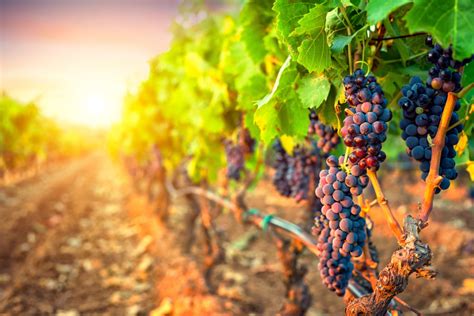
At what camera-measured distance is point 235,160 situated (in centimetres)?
454

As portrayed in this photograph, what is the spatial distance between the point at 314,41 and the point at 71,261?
8.74 meters

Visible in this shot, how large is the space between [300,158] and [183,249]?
5703 mm

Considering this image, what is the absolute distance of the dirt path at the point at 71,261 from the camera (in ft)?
22.5

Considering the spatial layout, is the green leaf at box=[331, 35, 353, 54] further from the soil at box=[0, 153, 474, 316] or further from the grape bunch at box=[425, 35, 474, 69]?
the soil at box=[0, 153, 474, 316]

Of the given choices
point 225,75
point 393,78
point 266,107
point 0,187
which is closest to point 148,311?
point 225,75

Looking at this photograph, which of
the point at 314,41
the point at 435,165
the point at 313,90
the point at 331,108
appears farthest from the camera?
the point at 331,108

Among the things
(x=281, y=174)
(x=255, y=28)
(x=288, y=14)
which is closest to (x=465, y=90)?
(x=288, y=14)

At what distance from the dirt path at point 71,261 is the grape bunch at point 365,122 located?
18.7ft

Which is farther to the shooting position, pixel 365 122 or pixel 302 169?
pixel 302 169

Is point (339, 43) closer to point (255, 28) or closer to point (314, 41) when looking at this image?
point (314, 41)

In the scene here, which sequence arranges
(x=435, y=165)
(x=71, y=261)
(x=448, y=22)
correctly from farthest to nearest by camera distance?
(x=71, y=261) < (x=435, y=165) < (x=448, y=22)

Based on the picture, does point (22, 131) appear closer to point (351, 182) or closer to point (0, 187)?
point (0, 187)

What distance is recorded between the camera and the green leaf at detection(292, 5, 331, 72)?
5.46 feet

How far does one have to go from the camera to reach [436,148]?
5.28ft
